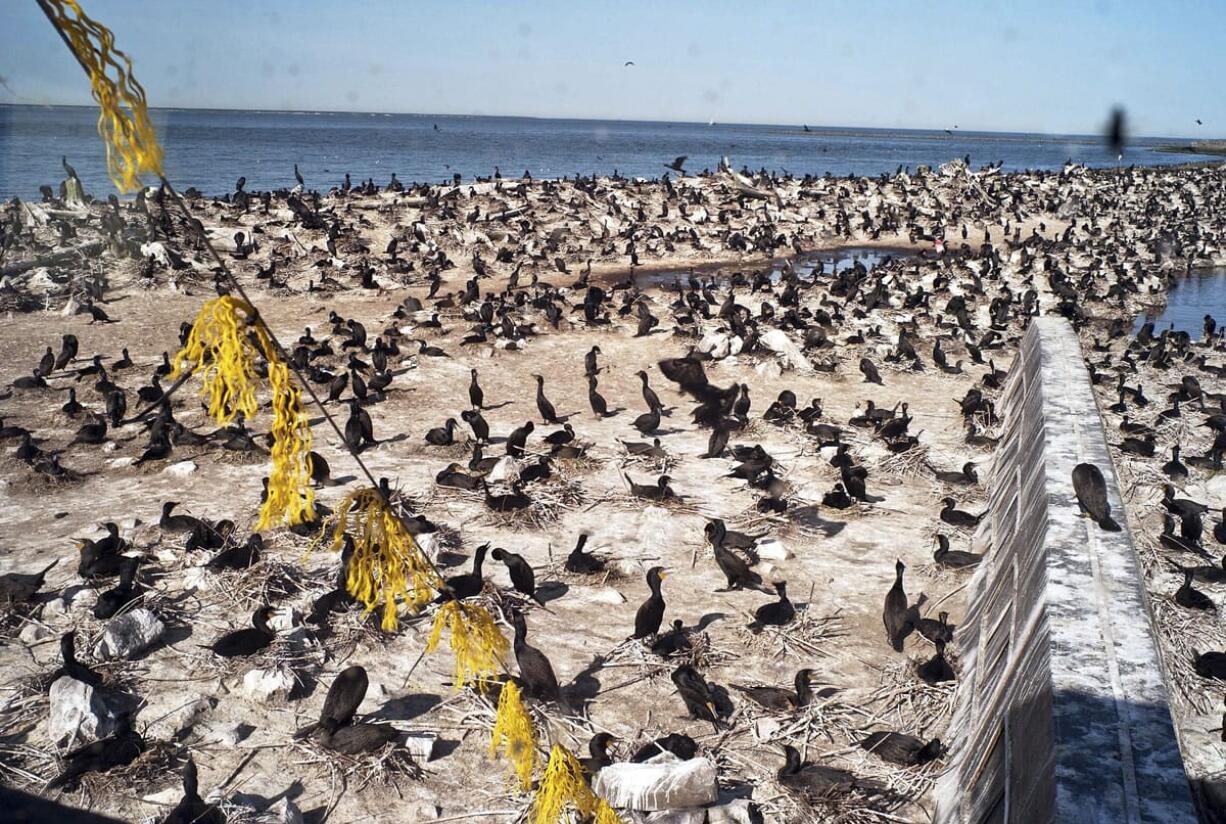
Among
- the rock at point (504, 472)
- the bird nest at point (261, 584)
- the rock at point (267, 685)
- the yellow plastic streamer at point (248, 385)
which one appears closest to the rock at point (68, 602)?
the bird nest at point (261, 584)

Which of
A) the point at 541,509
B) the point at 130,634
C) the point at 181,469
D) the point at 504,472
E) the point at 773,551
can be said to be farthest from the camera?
the point at 181,469

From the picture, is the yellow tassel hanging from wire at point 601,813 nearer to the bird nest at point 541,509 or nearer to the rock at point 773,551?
the rock at point 773,551

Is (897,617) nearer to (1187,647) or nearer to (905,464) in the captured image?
(1187,647)

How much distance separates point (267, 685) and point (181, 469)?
462 cm

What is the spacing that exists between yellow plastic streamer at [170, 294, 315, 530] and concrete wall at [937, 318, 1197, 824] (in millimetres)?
3158

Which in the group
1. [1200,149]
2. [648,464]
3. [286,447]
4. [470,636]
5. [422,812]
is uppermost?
[1200,149]

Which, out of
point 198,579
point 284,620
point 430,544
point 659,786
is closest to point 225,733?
point 284,620

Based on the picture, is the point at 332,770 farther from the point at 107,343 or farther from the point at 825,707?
the point at 107,343

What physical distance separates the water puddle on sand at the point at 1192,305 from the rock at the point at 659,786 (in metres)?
17.9

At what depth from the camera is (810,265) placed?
2622cm

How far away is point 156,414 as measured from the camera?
10867mm

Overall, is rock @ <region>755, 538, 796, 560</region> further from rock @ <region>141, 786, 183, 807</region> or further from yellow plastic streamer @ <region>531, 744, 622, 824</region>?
rock @ <region>141, 786, 183, 807</region>

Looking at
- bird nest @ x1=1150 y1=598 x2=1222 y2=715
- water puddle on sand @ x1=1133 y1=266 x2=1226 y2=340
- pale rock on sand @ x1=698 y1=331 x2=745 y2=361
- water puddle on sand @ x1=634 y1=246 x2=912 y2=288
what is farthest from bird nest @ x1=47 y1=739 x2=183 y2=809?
water puddle on sand @ x1=1133 y1=266 x2=1226 y2=340

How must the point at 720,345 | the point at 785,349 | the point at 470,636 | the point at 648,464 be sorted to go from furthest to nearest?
the point at 720,345 → the point at 785,349 → the point at 648,464 → the point at 470,636
